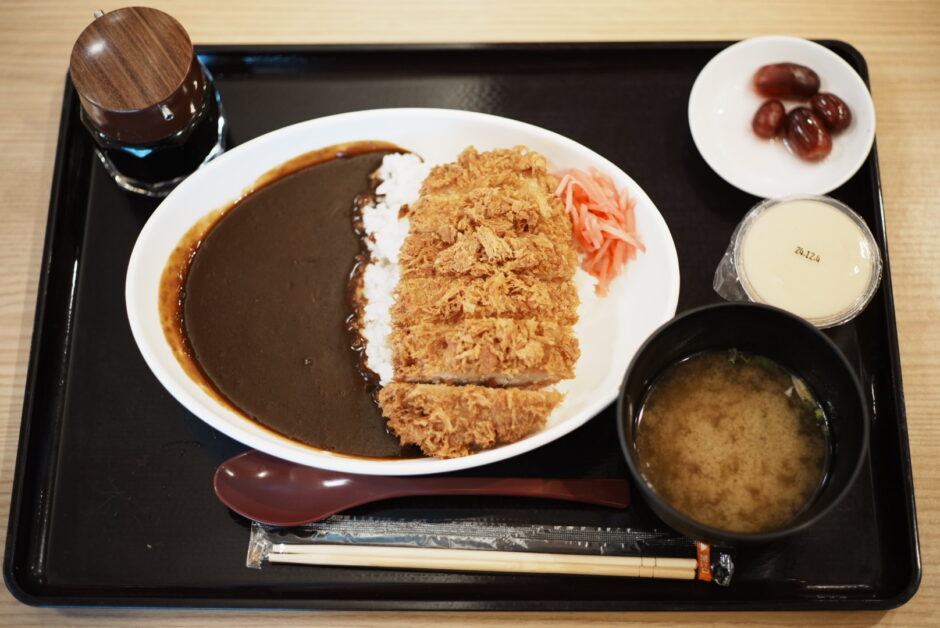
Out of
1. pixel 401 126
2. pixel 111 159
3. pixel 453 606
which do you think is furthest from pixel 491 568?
pixel 111 159

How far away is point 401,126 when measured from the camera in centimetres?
252

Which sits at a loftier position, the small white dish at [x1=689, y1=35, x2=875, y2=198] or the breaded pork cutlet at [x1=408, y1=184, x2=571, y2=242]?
the small white dish at [x1=689, y1=35, x2=875, y2=198]

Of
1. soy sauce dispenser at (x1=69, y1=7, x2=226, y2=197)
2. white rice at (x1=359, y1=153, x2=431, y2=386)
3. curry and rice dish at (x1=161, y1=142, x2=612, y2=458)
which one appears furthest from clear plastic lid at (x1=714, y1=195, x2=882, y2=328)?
soy sauce dispenser at (x1=69, y1=7, x2=226, y2=197)

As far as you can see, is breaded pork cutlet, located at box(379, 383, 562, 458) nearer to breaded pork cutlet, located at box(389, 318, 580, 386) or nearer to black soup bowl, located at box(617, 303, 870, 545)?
breaded pork cutlet, located at box(389, 318, 580, 386)

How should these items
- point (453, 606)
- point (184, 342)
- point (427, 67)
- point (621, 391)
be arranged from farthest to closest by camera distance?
1. point (427, 67)
2. point (184, 342)
3. point (453, 606)
4. point (621, 391)

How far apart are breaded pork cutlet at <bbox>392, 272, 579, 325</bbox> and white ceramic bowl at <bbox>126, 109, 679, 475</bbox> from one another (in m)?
0.16

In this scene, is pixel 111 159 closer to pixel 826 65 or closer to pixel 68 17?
pixel 68 17

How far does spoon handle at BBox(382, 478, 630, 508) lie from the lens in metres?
2.18

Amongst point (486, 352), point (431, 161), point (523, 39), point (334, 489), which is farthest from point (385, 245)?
point (523, 39)

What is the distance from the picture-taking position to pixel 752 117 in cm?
263

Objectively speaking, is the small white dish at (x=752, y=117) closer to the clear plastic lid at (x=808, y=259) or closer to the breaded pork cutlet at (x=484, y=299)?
the clear plastic lid at (x=808, y=259)

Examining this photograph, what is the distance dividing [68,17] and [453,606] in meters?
2.69

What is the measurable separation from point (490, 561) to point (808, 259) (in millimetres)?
1368

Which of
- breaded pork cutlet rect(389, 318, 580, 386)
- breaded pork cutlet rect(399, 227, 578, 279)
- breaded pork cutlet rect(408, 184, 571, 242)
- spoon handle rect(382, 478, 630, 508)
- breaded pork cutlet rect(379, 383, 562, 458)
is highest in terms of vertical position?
breaded pork cutlet rect(408, 184, 571, 242)
